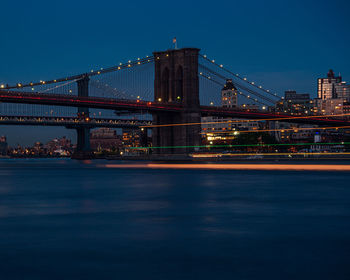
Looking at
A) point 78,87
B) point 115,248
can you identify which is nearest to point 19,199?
point 115,248

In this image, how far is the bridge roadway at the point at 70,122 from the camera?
9586 cm

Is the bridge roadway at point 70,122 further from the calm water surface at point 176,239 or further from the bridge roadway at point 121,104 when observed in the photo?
the calm water surface at point 176,239

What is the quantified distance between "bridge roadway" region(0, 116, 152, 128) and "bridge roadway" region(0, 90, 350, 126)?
103ft

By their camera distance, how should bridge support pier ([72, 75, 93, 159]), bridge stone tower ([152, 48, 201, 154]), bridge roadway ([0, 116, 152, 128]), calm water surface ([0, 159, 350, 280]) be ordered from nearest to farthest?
1. calm water surface ([0, 159, 350, 280])
2. bridge stone tower ([152, 48, 201, 154])
3. bridge roadway ([0, 116, 152, 128])
4. bridge support pier ([72, 75, 93, 159])

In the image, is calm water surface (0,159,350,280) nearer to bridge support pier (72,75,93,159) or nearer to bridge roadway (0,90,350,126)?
bridge roadway (0,90,350,126)

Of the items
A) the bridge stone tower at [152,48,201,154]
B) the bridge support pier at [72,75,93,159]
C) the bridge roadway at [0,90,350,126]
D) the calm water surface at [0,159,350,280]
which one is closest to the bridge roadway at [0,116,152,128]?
the bridge support pier at [72,75,93,159]

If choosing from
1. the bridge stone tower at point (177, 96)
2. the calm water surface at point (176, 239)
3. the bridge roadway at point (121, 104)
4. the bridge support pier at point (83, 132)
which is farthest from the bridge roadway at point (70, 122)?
the calm water surface at point (176, 239)

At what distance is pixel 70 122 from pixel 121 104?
41119 mm

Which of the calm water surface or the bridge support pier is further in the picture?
the bridge support pier

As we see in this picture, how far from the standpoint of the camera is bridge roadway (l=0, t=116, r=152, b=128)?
Answer: 95856mm

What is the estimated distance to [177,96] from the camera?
82.1 metres

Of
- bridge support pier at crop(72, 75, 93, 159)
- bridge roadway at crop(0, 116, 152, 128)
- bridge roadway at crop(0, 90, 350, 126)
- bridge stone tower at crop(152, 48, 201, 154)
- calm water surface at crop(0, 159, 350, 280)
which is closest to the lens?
calm water surface at crop(0, 159, 350, 280)

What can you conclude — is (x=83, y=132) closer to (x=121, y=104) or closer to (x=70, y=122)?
(x=70, y=122)

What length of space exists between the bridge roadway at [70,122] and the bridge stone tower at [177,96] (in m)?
24.8
